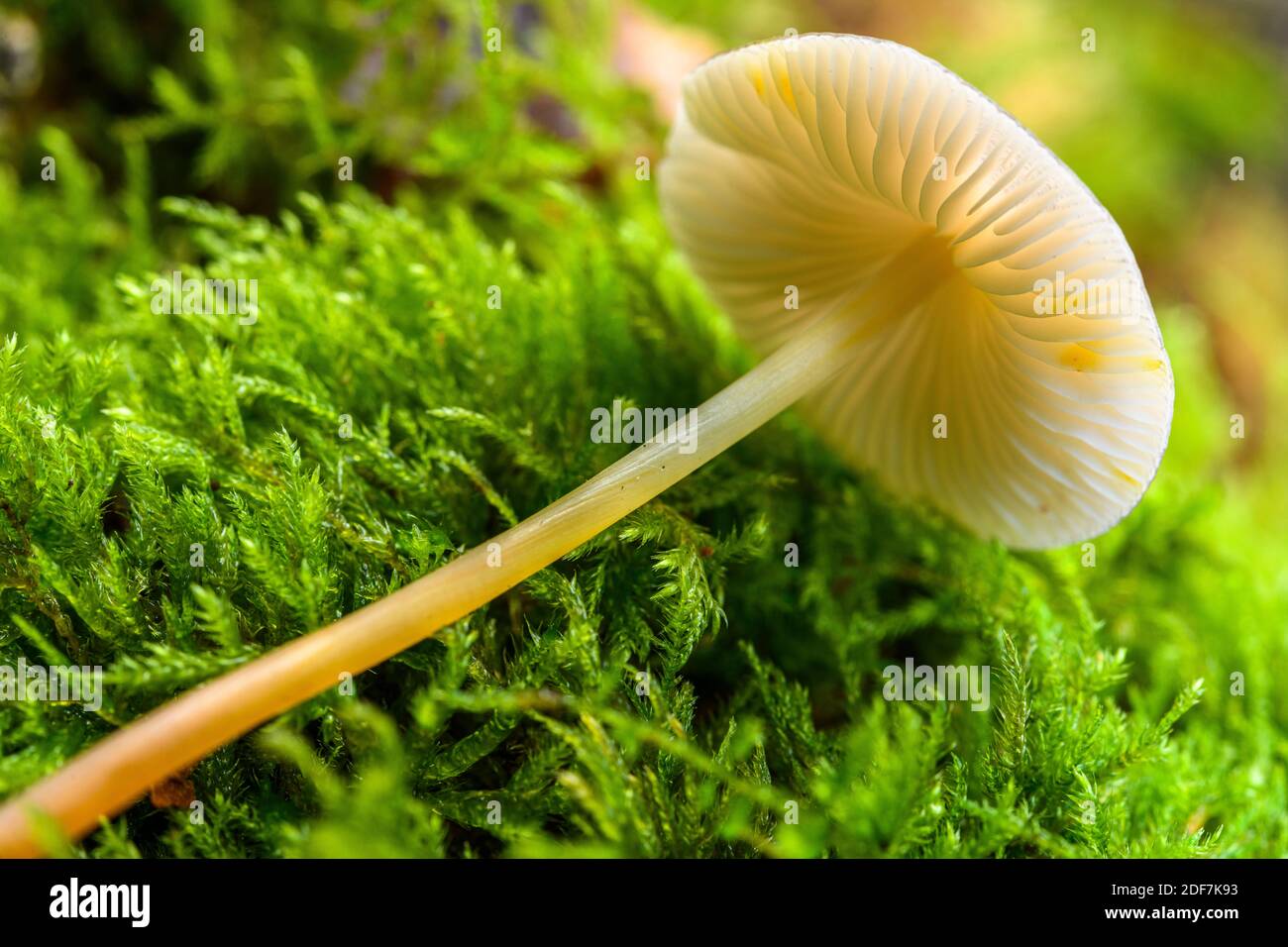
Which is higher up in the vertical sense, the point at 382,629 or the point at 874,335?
the point at 874,335

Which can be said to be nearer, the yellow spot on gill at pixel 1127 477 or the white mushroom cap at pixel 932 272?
the white mushroom cap at pixel 932 272

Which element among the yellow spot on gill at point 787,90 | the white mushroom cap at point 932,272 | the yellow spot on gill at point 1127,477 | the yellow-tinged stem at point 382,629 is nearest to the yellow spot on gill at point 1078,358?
the white mushroom cap at point 932,272

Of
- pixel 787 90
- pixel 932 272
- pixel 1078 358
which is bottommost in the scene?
pixel 1078 358

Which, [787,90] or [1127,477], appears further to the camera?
[1127,477]

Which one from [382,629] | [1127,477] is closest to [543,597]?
[382,629]

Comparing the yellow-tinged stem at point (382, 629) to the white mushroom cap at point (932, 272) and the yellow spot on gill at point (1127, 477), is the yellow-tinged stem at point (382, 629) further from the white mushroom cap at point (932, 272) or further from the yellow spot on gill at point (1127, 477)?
the yellow spot on gill at point (1127, 477)

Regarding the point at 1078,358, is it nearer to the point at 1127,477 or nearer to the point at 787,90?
the point at 1127,477

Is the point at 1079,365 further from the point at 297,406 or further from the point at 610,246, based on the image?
the point at 297,406
